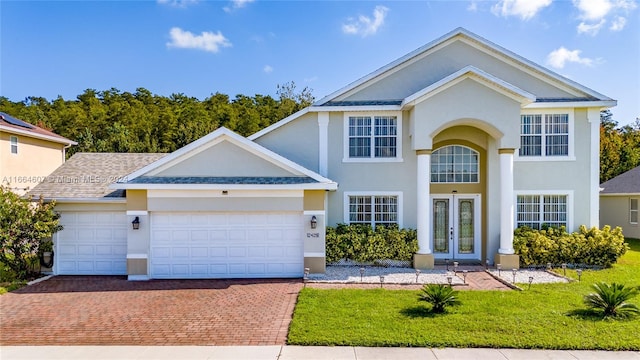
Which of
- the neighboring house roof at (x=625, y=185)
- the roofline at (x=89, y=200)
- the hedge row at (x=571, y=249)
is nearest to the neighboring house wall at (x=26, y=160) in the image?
the roofline at (x=89, y=200)

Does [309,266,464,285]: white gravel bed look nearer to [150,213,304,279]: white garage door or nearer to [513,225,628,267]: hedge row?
[150,213,304,279]: white garage door

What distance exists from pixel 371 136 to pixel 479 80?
14.2 ft

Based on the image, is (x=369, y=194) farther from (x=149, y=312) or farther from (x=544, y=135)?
(x=149, y=312)

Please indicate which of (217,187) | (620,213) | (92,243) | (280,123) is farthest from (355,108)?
(620,213)

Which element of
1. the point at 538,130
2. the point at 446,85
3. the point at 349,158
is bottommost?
the point at 349,158

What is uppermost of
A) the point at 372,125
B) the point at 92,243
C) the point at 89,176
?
the point at 372,125

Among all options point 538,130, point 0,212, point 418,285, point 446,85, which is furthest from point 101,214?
point 538,130

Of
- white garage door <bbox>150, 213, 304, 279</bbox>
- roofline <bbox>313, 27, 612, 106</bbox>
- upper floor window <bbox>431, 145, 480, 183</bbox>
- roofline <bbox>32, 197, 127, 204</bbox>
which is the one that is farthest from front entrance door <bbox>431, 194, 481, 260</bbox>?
roofline <bbox>32, 197, 127, 204</bbox>

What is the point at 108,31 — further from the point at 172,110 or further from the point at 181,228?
the point at 172,110

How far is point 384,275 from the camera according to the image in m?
11.9

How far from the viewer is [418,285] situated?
10570mm

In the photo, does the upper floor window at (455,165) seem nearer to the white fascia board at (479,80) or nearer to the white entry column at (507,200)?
the white entry column at (507,200)

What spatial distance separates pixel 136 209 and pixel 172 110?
1268 inches

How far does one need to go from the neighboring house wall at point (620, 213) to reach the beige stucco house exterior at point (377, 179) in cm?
975
